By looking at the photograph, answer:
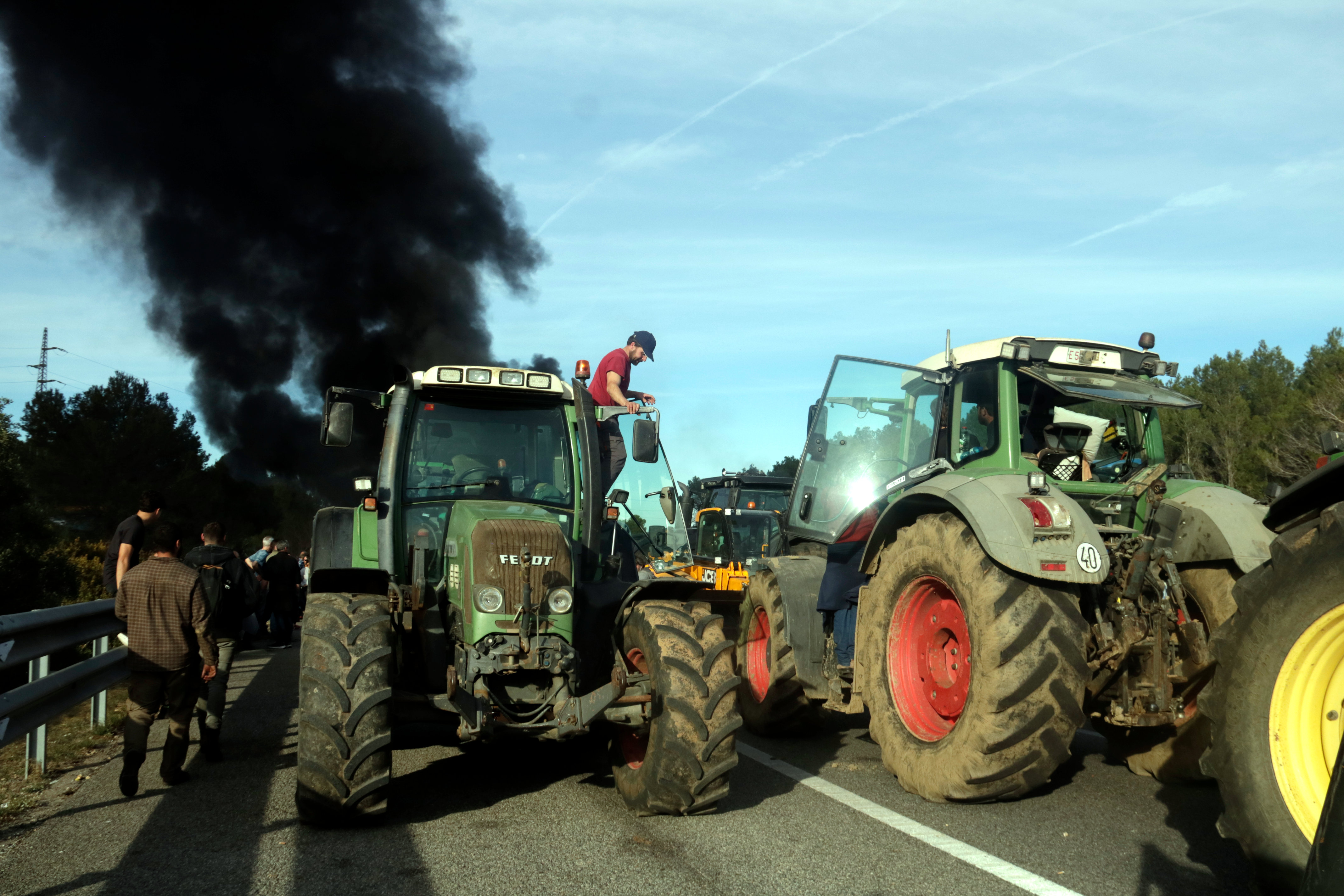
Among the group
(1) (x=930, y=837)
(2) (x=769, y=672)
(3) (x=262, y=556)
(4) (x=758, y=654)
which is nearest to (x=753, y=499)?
(3) (x=262, y=556)

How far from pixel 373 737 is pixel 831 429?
13.8 feet

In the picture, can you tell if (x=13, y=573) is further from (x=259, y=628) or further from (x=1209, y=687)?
(x=1209, y=687)

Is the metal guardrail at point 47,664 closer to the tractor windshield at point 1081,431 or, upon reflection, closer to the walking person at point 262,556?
the tractor windshield at point 1081,431

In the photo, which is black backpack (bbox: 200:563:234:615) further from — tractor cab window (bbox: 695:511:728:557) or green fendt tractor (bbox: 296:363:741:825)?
tractor cab window (bbox: 695:511:728:557)

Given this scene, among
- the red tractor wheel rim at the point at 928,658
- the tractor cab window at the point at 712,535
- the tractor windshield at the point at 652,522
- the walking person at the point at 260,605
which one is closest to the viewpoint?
the red tractor wheel rim at the point at 928,658

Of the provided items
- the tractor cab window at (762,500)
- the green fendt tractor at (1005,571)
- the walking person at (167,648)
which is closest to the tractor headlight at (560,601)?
the green fendt tractor at (1005,571)

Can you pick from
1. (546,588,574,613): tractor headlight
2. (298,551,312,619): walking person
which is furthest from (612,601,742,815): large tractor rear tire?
(298,551,312,619): walking person

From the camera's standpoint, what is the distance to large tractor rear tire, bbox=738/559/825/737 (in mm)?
A: 7395

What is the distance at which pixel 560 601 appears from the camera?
5898 millimetres

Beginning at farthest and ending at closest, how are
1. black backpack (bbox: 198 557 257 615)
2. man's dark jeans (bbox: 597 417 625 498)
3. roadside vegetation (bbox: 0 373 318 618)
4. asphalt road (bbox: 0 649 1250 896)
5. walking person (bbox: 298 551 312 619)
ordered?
roadside vegetation (bbox: 0 373 318 618)
walking person (bbox: 298 551 312 619)
black backpack (bbox: 198 557 257 615)
man's dark jeans (bbox: 597 417 625 498)
asphalt road (bbox: 0 649 1250 896)

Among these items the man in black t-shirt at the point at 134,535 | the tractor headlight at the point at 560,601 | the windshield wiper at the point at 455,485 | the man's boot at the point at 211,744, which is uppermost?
the windshield wiper at the point at 455,485

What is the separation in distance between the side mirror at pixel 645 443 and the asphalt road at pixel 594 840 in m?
2.00

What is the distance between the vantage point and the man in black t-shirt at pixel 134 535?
8.41m

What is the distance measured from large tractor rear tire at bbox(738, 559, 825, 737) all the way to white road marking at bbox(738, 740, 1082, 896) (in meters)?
0.58
